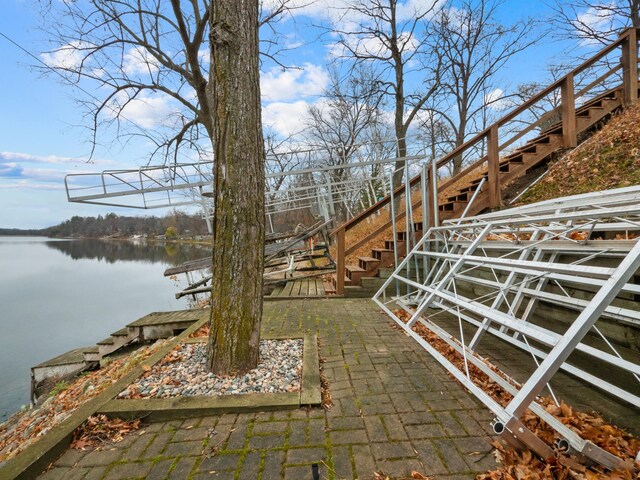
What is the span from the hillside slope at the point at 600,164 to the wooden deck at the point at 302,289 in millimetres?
4188

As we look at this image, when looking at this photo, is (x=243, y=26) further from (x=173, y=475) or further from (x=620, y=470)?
(x=620, y=470)

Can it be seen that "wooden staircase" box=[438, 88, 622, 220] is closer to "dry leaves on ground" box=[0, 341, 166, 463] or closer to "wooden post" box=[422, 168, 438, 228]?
"wooden post" box=[422, 168, 438, 228]

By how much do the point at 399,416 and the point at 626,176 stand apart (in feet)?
16.2

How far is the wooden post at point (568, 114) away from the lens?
543cm

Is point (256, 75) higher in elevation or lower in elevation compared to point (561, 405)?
higher

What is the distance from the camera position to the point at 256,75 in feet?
8.41

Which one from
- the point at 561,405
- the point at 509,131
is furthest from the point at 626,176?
the point at 509,131

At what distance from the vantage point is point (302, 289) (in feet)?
20.7

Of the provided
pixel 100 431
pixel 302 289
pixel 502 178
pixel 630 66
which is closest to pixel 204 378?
pixel 100 431

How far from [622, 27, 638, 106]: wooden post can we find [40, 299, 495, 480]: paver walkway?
726 cm

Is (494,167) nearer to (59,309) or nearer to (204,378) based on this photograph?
(204,378)

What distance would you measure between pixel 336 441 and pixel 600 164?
595 centimetres

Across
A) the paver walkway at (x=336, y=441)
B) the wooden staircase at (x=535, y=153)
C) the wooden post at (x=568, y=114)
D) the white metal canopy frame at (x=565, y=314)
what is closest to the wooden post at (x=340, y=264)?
the white metal canopy frame at (x=565, y=314)

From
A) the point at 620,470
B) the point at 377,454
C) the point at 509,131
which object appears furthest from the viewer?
the point at 509,131
